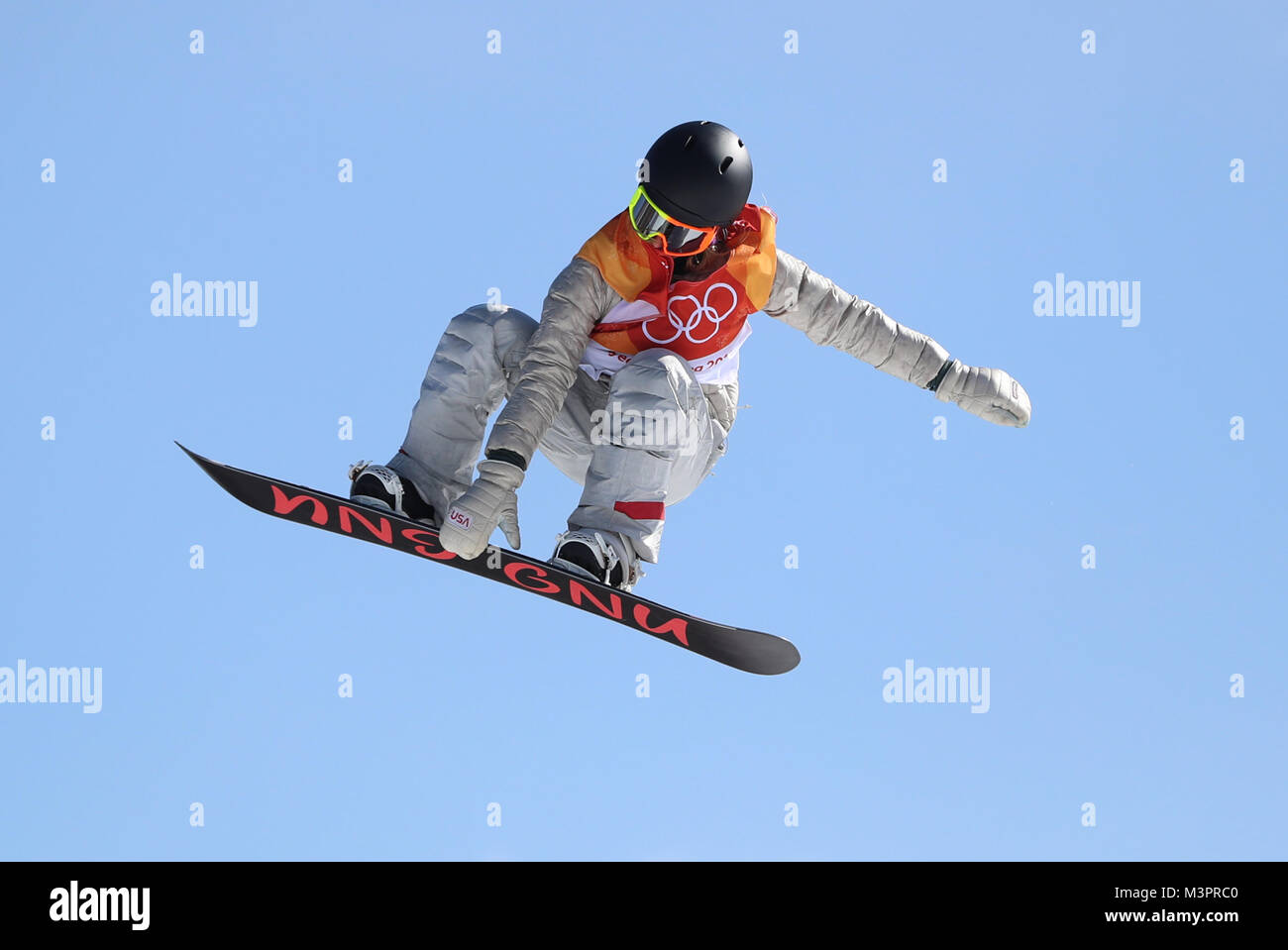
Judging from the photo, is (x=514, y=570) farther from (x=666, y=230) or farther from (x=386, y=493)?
(x=666, y=230)

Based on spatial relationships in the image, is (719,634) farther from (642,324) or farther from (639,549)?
(642,324)

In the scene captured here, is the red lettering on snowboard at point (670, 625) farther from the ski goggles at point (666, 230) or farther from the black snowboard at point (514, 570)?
the ski goggles at point (666, 230)

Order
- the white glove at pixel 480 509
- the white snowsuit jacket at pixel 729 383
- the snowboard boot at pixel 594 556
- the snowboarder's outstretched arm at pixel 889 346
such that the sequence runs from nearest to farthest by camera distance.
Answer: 1. the white glove at pixel 480 509
2. the white snowsuit jacket at pixel 729 383
3. the snowboard boot at pixel 594 556
4. the snowboarder's outstretched arm at pixel 889 346

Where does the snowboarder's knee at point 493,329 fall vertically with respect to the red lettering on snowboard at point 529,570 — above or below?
above

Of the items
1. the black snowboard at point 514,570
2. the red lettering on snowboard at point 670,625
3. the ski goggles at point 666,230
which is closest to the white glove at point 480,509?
the black snowboard at point 514,570

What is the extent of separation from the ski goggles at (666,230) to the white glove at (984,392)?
6.52ft

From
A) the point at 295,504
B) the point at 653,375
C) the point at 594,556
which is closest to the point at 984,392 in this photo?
the point at 653,375

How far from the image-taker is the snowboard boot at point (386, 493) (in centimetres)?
900

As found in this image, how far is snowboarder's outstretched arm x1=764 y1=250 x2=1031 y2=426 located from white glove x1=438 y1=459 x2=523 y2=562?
2.18 meters

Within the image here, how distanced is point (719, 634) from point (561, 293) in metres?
2.19

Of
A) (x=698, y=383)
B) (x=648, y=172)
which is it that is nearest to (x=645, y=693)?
(x=698, y=383)

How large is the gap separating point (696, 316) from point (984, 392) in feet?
6.62

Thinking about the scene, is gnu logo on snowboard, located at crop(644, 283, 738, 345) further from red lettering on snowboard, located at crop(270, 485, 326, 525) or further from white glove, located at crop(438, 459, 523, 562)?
red lettering on snowboard, located at crop(270, 485, 326, 525)

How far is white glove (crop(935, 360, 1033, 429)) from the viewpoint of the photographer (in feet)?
32.3
